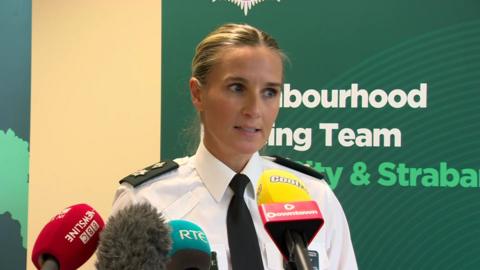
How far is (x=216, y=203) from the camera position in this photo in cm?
134

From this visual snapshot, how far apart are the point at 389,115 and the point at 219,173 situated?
3.48 feet

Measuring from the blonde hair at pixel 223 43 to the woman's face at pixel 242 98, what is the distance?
2 centimetres

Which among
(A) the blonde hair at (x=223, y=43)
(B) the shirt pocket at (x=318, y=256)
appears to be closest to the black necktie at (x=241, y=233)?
(B) the shirt pocket at (x=318, y=256)

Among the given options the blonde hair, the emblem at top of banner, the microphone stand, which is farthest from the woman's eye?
the emblem at top of banner

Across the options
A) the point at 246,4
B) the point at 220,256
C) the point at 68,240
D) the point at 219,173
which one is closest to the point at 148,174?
the point at 219,173

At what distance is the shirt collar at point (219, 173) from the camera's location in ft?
4.38

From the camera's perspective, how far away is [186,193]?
137 centimetres

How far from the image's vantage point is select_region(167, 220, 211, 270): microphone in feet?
2.23

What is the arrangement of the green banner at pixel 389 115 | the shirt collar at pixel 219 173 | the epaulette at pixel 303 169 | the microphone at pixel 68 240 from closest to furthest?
the microphone at pixel 68 240
the shirt collar at pixel 219 173
the epaulette at pixel 303 169
the green banner at pixel 389 115

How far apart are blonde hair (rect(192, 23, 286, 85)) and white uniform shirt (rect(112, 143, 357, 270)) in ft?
0.68

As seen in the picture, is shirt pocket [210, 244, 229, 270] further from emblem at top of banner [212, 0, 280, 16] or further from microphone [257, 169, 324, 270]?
emblem at top of banner [212, 0, 280, 16]

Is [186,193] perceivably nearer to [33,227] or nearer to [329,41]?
[329,41]

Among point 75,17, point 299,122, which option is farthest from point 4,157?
point 299,122

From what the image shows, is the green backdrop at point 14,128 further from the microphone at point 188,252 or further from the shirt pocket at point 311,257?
the microphone at point 188,252
